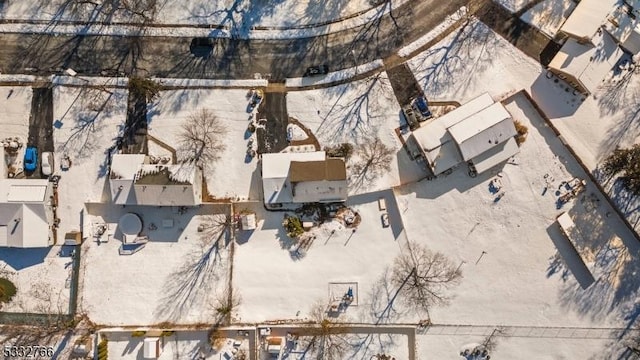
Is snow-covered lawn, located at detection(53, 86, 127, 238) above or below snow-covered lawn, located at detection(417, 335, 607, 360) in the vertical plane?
above

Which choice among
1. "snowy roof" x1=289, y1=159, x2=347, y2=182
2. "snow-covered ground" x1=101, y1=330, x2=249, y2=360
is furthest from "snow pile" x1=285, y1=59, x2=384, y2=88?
"snow-covered ground" x1=101, y1=330, x2=249, y2=360

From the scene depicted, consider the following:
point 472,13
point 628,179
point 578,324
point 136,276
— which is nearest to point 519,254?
point 578,324

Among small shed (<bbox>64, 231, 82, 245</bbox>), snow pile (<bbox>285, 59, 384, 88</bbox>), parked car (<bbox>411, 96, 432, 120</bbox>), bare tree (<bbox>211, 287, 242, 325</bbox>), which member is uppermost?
snow pile (<bbox>285, 59, 384, 88</bbox>)

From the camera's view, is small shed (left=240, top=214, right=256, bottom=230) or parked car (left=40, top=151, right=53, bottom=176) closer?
small shed (left=240, top=214, right=256, bottom=230)

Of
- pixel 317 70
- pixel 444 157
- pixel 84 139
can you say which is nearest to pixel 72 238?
pixel 84 139

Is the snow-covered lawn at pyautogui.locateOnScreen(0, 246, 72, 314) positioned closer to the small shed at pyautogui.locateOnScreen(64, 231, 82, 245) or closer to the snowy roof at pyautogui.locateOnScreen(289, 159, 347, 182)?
the small shed at pyautogui.locateOnScreen(64, 231, 82, 245)

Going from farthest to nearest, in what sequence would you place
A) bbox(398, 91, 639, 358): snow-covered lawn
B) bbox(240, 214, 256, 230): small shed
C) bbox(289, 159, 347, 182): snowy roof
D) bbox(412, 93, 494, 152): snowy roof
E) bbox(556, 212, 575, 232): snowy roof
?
bbox(398, 91, 639, 358): snow-covered lawn → bbox(240, 214, 256, 230): small shed → bbox(556, 212, 575, 232): snowy roof → bbox(412, 93, 494, 152): snowy roof → bbox(289, 159, 347, 182): snowy roof

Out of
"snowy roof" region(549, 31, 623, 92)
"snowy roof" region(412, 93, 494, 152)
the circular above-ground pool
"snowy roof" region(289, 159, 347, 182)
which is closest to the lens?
"snowy roof" region(289, 159, 347, 182)

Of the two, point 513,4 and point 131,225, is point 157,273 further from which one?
point 513,4
